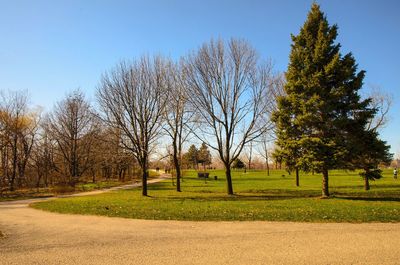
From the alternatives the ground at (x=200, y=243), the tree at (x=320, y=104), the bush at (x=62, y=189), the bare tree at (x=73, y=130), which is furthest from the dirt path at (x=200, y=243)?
the bare tree at (x=73, y=130)

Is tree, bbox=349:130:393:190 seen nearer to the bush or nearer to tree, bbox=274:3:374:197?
tree, bbox=274:3:374:197

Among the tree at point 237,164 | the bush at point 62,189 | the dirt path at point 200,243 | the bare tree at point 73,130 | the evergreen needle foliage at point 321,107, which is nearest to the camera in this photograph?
the dirt path at point 200,243

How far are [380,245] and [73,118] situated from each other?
46846 millimetres

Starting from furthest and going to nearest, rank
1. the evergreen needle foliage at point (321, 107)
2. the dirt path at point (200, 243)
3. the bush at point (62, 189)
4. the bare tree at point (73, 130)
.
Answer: the bare tree at point (73, 130), the bush at point (62, 189), the evergreen needle foliage at point (321, 107), the dirt path at point (200, 243)

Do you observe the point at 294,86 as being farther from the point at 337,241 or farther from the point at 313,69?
the point at 337,241

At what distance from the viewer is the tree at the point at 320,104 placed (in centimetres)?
1778

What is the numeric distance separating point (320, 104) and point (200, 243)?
13087mm

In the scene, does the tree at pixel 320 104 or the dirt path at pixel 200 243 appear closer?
the dirt path at pixel 200 243

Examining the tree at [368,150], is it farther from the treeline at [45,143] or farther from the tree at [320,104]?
the treeline at [45,143]

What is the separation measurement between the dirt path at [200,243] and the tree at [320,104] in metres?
8.23

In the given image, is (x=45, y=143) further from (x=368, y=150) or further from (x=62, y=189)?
(x=368, y=150)

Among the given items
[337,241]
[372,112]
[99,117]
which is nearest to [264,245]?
[337,241]

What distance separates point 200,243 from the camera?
7727 mm

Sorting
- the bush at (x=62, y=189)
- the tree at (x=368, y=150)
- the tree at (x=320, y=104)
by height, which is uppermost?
the tree at (x=320, y=104)
